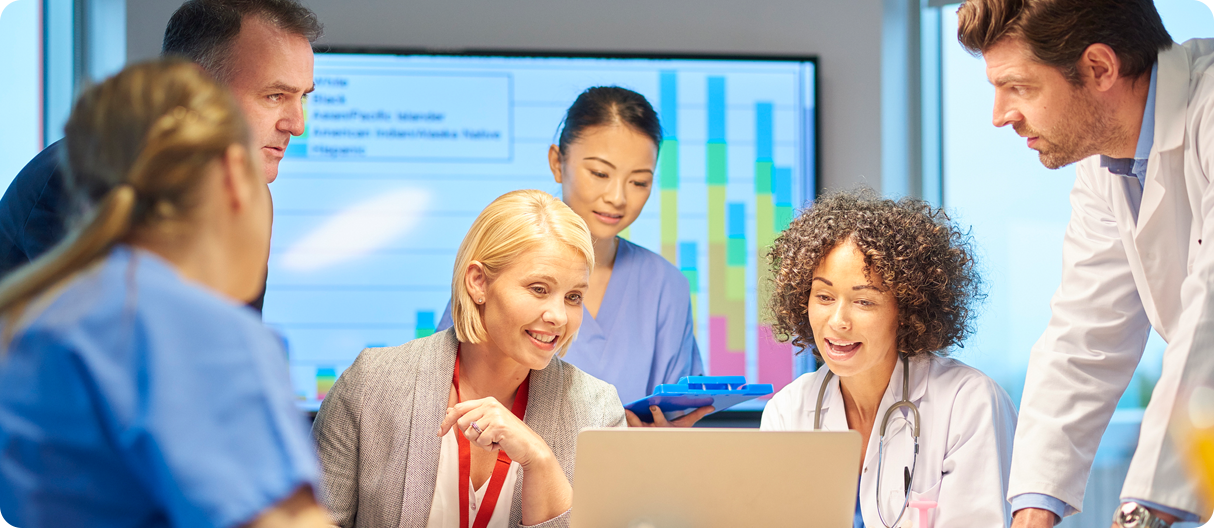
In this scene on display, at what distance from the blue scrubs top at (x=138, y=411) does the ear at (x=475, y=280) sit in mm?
1155

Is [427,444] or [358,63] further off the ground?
[358,63]

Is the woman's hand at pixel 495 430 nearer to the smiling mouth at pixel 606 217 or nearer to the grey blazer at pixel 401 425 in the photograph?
the grey blazer at pixel 401 425

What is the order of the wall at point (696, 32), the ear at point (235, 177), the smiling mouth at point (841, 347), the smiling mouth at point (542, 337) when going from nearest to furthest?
the ear at point (235, 177), the smiling mouth at point (542, 337), the smiling mouth at point (841, 347), the wall at point (696, 32)

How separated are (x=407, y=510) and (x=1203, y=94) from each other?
5.51 ft

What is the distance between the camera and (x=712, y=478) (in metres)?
1.33

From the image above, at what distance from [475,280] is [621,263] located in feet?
3.60

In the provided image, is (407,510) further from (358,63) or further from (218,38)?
(358,63)

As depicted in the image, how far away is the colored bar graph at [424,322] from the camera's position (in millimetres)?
3080

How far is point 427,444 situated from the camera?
1.71 metres

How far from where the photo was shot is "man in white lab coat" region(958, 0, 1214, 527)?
5.48 ft

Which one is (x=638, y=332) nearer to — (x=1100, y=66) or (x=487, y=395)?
(x=487, y=395)

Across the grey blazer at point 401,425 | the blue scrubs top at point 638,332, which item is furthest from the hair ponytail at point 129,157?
the blue scrubs top at point 638,332

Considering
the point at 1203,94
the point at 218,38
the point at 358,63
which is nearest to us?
the point at 1203,94

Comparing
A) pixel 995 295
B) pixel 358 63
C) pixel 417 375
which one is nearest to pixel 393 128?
pixel 358 63
